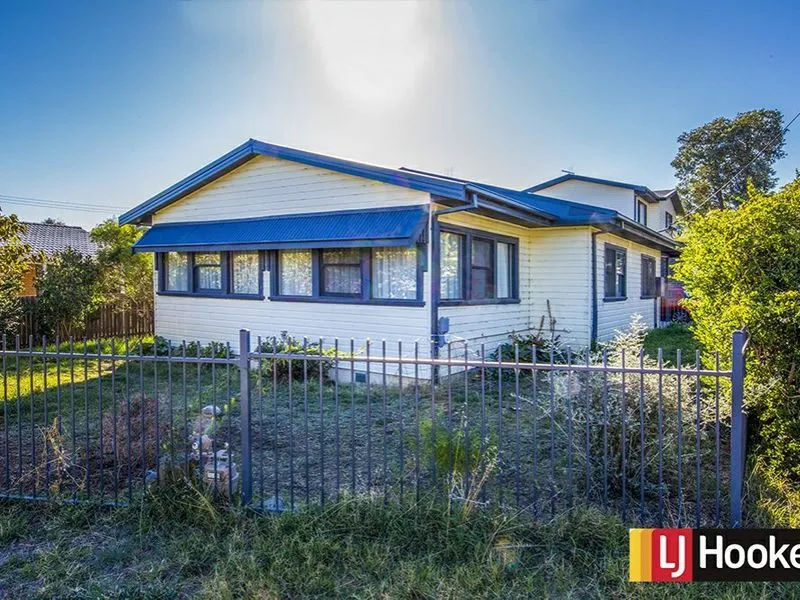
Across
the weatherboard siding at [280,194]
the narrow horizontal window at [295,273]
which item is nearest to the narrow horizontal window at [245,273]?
the narrow horizontal window at [295,273]

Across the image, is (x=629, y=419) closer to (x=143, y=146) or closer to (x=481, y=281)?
(x=481, y=281)

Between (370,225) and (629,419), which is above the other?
(370,225)

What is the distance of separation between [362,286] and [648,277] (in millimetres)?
12198

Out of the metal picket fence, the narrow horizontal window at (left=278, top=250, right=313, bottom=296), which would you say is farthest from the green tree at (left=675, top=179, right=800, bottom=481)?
the narrow horizontal window at (left=278, top=250, right=313, bottom=296)

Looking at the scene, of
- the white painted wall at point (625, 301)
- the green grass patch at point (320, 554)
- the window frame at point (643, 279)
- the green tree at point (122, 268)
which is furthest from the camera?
the window frame at point (643, 279)

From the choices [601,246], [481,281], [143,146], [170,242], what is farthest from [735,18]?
[143,146]

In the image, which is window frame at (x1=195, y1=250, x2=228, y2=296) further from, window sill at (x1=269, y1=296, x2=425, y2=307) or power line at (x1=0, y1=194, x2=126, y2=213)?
power line at (x1=0, y1=194, x2=126, y2=213)

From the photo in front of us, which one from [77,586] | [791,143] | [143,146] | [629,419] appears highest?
[791,143]

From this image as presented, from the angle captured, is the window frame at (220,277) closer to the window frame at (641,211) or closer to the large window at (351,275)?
the large window at (351,275)

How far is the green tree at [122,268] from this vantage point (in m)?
14.7

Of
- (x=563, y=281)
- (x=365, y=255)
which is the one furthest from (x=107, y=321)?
(x=563, y=281)

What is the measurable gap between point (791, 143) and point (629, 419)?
3938 cm

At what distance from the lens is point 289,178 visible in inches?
389

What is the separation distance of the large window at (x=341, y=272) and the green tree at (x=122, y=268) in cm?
814
